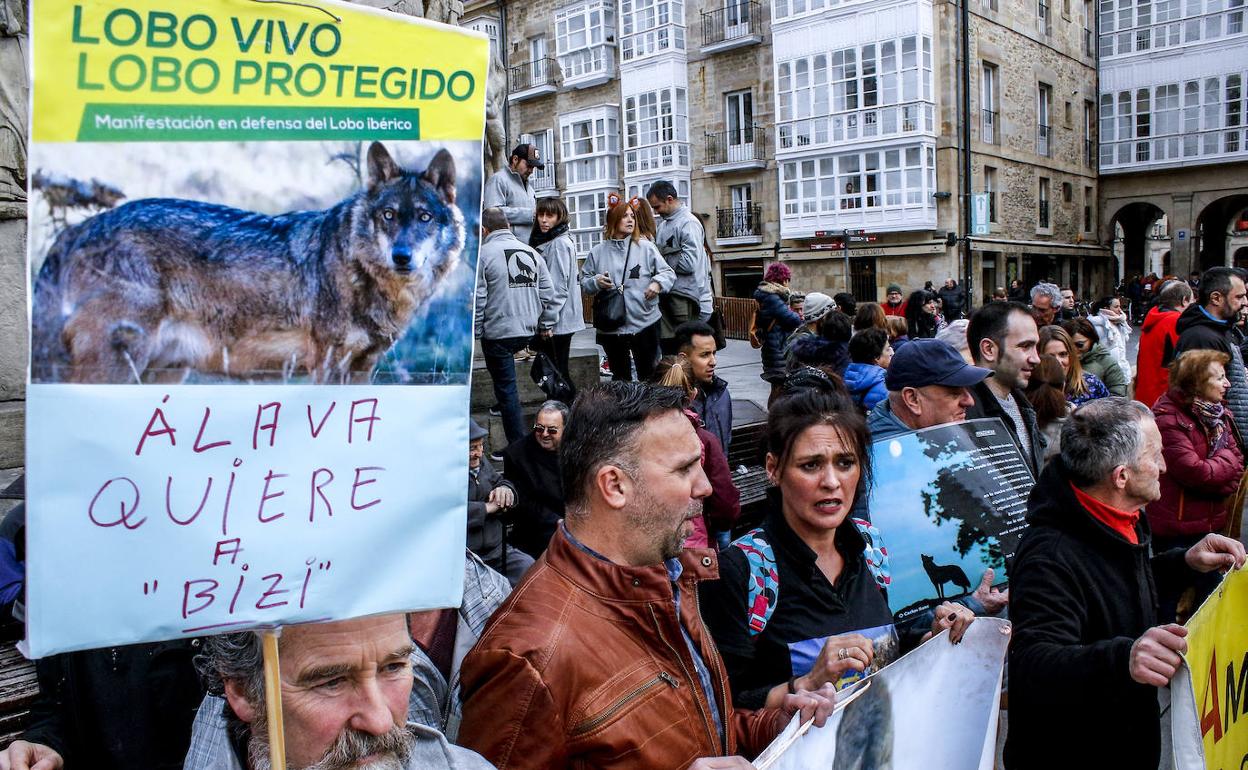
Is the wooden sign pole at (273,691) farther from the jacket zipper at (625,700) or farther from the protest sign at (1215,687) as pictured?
the protest sign at (1215,687)

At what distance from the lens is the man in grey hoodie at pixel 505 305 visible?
6.04m

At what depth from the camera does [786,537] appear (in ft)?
8.24

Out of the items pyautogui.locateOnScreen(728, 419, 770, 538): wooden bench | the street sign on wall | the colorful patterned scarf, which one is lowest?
pyautogui.locateOnScreen(728, 419, 770, 538): wooden bench

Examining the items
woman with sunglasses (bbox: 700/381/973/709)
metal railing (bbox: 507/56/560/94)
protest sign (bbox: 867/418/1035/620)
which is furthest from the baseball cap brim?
metal railing (bbox: 507/56/560/94)

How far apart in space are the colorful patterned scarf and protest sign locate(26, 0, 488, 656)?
4.32m

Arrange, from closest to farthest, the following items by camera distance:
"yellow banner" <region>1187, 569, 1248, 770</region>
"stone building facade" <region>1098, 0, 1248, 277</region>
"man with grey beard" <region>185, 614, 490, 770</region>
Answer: "man with grey beard" <region>185, 614, 490, 770</region>, "yellow banner" <region>1187, 569, 1248, 770</region>, "stone building facade" <region>1098, 0, 1248, 277</region>

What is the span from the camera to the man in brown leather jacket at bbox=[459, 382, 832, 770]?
1825mm

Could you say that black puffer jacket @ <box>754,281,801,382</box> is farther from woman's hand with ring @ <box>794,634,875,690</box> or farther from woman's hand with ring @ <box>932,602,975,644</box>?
woman's hand with ring @ <box>794,634,875,690</box>

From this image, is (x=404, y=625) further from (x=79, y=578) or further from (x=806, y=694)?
(x=806, y=694)

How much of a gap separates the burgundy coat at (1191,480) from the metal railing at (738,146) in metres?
27.0

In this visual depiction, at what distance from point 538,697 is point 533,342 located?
16.7 ft

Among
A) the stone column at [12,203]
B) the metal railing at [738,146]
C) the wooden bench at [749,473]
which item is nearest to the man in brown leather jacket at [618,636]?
the wooden bench at [749,473]

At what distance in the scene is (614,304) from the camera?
684 centimetres

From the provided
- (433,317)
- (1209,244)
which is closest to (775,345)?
(433,317)
